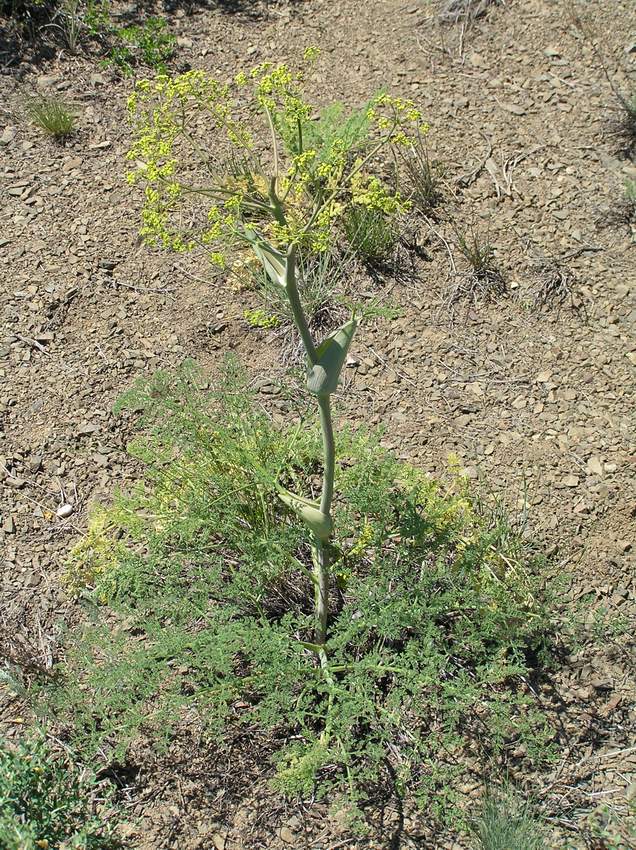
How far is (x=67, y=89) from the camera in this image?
16.8 ft

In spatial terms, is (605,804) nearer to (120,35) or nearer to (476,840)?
(476,840)

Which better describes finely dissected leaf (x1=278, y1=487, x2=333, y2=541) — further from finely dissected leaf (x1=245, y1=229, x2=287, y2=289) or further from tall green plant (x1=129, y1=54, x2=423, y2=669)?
finely dissected leaf (x1=245, y1=229, x2=287, y2=289)

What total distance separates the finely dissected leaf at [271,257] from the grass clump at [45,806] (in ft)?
5.47

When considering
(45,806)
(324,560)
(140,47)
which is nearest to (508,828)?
(324,560)

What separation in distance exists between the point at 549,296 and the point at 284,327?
1.25 m

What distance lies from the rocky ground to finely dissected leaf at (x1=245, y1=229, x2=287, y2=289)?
1.50 meters

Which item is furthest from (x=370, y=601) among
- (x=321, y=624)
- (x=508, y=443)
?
(x=508, y=443)

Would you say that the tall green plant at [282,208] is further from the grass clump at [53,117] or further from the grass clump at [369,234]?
the grass clump at [53,117]

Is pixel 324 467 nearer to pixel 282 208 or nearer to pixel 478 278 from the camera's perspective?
pixel 282 208

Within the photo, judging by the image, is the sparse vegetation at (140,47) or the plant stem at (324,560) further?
the sparse vegetation at (140,47)

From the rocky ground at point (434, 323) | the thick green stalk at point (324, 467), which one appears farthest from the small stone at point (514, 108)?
the thick green stalk at point (324, 467)

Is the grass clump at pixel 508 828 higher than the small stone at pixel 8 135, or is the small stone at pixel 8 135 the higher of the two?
the small stone at pixel 8 135

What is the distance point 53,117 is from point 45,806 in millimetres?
3658

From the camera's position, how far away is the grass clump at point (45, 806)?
2.47 meters
